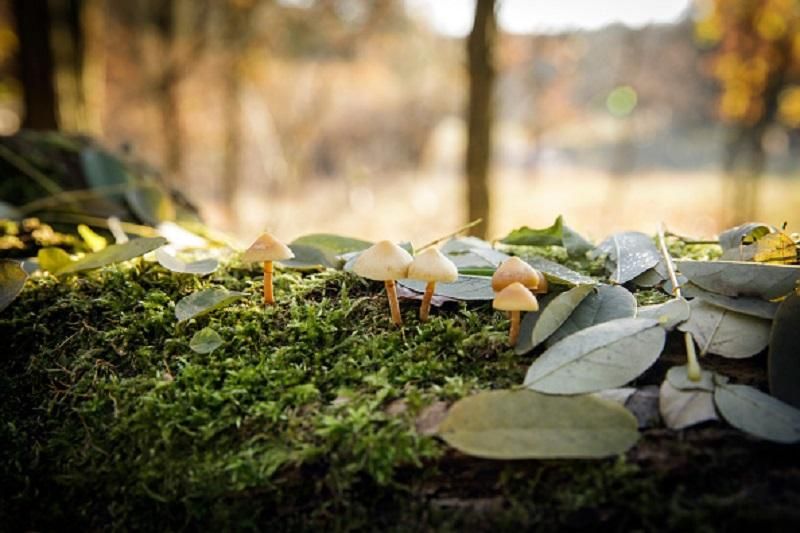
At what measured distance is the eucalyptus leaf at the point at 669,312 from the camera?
3.24 ft

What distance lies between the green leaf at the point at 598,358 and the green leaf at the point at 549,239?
48cm

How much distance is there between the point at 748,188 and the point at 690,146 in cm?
1548

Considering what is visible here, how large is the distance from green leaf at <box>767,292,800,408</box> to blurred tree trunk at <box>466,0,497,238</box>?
9.06ft

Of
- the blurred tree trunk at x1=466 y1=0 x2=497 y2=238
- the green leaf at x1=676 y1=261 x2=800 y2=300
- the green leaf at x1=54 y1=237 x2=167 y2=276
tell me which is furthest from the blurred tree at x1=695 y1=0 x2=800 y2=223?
the green leaf at x1=54 y1=237 x2=167 y2=276

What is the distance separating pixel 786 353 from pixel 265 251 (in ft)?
2.93

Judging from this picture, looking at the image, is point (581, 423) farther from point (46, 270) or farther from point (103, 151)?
point (103, 151)

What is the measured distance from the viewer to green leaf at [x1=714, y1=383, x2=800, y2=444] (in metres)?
0.79

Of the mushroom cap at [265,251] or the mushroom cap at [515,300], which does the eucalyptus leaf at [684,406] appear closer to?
the mushroom cap at [515,300]

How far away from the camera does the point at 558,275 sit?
1138mm

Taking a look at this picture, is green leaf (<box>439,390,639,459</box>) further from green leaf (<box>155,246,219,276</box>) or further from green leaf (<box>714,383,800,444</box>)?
green leaf (<box>155,246,219,276</box>)

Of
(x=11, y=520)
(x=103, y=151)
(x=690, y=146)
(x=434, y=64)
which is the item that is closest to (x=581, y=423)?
(x=11, y=520)

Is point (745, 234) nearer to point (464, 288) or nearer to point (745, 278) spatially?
point (745, 278)

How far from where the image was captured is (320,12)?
1136cm

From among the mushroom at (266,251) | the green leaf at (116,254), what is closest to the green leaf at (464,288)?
the mushroom at (266,251)
